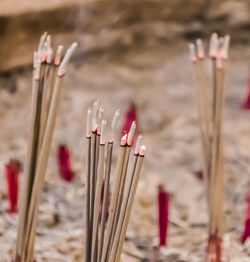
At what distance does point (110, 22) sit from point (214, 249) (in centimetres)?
92

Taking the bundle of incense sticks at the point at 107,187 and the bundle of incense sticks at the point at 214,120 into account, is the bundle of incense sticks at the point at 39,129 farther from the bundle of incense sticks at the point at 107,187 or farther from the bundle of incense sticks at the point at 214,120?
the bundle of incense sticks at the point at 214,120

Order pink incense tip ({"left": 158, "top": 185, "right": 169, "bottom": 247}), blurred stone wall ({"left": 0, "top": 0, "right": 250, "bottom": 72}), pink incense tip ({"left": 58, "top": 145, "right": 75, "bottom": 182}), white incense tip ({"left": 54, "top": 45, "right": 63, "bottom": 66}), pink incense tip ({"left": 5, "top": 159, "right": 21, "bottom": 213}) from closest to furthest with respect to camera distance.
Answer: white incense tip ({"left": 54, "top": 45, "right": 63, "bottom": 66}), pink incense tip ({"left": 158, "top": 185, "right": 169, "bottom": 247}), pink incense tip ({"left": 5, "top": 159, "right": 21, "bottom": 213}), pink incense tip ({"left": 58, "top": 145, "right": 75, "bottom": 182}), blurred stone wall ({"left": 0, "top": 0, "right": 250, "bottom": 72})

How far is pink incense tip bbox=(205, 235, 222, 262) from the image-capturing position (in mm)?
1083

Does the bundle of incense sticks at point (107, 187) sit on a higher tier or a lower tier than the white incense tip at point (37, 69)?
lower

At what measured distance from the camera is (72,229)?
48.0 inches

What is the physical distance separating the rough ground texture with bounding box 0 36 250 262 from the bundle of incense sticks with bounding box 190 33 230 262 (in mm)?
143

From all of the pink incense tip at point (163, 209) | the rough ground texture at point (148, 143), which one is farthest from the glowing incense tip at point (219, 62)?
the rough ground texture at point (148, 143)

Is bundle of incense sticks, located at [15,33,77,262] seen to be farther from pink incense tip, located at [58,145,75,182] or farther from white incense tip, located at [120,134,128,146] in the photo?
pink incense tip, located at [58,145,75,182]

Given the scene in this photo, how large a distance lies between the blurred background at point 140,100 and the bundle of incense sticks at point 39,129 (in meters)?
0.17

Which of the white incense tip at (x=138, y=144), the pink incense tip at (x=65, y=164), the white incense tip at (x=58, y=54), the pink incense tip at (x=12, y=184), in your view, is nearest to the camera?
the white incense tip at (x=138, y=144)

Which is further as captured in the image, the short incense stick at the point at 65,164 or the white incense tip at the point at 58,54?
the short incense stick at the point at 65,164

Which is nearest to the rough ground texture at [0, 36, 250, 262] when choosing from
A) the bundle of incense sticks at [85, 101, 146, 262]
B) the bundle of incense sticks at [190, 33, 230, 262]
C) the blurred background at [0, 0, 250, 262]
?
the blurred background at [0, 0, 250, 262]

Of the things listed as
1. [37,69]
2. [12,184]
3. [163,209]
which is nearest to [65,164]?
[12,184]

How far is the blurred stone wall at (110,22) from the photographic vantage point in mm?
1657
